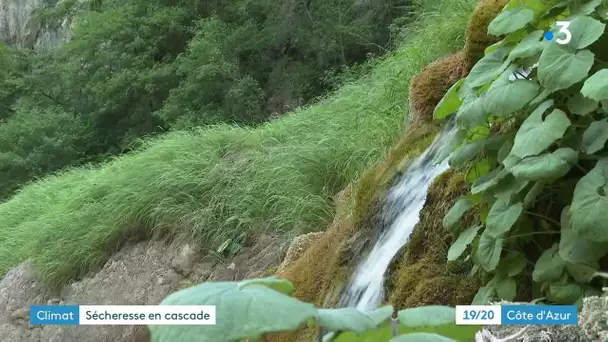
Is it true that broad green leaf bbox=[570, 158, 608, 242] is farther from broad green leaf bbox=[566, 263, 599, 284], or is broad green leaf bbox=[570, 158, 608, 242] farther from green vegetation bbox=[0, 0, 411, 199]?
green vegetation bbox=[0, 0, 411, 199]

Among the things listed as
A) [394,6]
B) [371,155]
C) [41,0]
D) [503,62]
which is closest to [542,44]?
[503,62]

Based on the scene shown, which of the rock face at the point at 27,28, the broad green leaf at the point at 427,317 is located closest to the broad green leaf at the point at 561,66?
the broad green leaf at the point at 427,317

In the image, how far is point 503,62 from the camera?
1786 mm

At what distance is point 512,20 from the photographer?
5.79ft

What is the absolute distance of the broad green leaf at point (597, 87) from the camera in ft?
4.47

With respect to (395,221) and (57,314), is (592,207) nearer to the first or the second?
(57,314)

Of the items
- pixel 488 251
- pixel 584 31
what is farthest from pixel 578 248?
pixel 584 31

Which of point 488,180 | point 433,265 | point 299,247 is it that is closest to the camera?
point 488,180

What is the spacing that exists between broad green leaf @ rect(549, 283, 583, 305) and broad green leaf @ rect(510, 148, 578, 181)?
0.73ft

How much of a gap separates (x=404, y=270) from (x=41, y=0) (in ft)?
62.1

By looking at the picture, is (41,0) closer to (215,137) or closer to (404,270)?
(215,137)

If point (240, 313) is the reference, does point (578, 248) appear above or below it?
below

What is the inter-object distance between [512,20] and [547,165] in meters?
0.49

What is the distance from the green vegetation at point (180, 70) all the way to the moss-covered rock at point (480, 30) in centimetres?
530
